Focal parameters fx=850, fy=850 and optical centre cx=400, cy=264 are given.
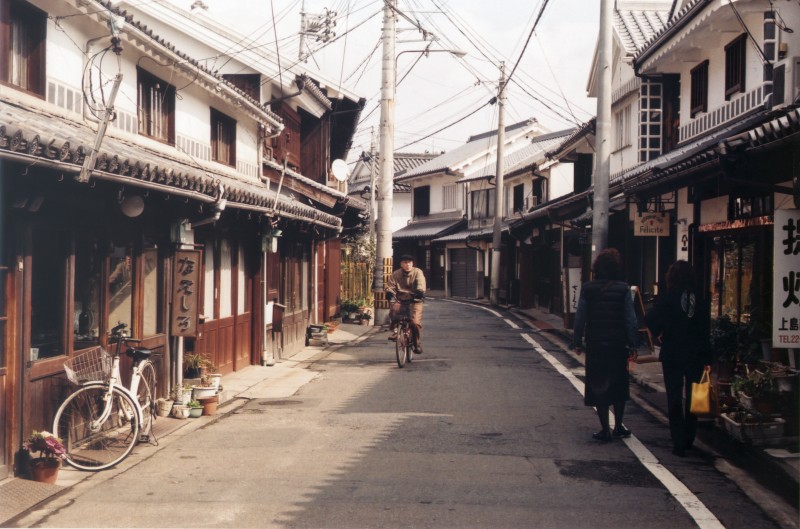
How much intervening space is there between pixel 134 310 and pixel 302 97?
1239 centimetres

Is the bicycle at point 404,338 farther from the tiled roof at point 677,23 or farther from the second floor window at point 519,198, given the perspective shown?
the second floor window at point 519,198

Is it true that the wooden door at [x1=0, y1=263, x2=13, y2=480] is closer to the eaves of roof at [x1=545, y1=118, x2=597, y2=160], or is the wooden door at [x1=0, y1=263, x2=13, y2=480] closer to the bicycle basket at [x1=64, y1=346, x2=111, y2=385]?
the bicycle basket at [x1=64, y1=346, x2=111, y2=385]

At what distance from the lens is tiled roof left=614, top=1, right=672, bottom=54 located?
22.7 metres

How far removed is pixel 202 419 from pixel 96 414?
2572 mm

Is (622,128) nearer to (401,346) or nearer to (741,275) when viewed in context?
(401,346)

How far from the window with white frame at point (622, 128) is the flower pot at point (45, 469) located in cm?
1843

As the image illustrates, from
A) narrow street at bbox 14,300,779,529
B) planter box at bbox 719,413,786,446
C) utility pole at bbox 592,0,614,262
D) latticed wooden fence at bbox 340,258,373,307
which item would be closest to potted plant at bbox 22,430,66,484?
narrow street at bbox 14,300,779,529

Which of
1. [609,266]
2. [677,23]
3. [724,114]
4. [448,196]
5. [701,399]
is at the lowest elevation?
[701,399]

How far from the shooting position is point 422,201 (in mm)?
56688

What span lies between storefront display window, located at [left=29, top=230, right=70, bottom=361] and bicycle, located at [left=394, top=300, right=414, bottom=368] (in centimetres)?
835

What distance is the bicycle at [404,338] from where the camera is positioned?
53.4 feet

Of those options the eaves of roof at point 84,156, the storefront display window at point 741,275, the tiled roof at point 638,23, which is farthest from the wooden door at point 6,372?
the tiled roof at point 638,23

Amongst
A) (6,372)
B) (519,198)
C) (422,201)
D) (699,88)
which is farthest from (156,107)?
(422,201)

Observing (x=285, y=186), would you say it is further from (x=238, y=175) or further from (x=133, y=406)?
(x=133, y=406)
